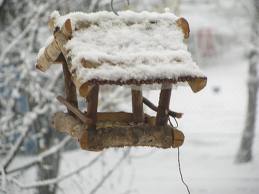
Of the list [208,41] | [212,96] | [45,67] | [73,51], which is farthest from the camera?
[208,41]

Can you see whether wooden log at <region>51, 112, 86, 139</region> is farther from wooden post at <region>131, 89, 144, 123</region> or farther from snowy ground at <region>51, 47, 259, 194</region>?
snowy ground at <region>51, 47, 259, 194</region>

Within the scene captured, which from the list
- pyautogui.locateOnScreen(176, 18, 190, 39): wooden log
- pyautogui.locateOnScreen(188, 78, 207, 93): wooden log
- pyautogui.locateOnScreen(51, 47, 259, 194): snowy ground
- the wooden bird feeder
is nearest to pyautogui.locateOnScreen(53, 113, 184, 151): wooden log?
the wooden bird feeder

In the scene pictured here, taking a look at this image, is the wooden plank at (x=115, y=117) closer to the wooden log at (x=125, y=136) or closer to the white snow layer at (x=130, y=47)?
the wooden log at (x=125, y=136)

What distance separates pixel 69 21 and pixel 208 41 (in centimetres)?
2430

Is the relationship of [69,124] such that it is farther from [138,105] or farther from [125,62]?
[125,62]

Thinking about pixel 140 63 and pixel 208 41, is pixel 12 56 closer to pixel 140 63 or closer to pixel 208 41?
pixel 140 63

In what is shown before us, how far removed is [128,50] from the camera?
2.38 meters

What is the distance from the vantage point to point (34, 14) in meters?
6.51

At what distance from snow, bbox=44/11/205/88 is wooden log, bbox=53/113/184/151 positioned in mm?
373

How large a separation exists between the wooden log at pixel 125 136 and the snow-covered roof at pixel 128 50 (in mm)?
351

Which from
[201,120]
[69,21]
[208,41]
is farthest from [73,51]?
[208,41]

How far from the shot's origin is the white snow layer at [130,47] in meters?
2.22

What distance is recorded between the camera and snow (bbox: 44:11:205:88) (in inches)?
87.4

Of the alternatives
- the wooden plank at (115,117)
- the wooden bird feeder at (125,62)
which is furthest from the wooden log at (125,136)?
the wooden plank at (115,117)
